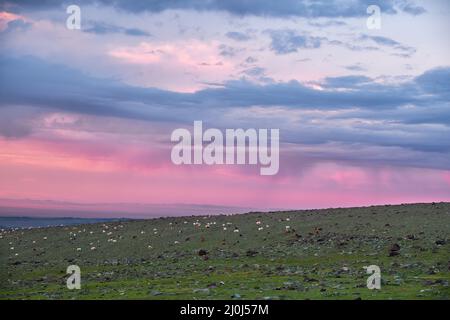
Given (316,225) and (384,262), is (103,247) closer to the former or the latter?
(316,225)

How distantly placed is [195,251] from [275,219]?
1414 centimetres

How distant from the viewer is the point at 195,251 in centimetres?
4441

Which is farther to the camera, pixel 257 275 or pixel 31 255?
pixel 31 255

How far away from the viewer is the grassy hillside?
1140 inches

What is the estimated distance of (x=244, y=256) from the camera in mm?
41438

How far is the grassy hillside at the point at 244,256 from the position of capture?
28953 mm

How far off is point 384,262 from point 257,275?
7966 mm
